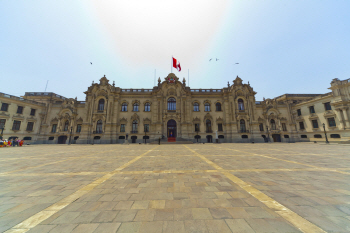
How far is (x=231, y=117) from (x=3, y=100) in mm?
49679

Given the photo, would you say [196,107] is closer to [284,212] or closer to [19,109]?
[284,212]

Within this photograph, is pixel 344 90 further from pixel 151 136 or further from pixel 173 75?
pixel 151 136

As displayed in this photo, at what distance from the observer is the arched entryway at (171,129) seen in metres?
28.8

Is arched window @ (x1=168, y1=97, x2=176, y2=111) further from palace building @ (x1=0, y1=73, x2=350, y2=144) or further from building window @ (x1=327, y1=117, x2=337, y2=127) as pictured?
building window @ (x1=327, y1=117, x2=337, y2=127)

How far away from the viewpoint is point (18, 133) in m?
27.2

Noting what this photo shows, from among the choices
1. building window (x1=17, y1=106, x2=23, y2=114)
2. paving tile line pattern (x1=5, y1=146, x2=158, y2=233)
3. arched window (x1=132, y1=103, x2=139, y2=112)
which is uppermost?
arched window (x1=132, y1=103, x2=139, y2=112)

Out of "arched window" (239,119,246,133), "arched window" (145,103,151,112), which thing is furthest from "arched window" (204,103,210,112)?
"arched window" (145,103,151,112)

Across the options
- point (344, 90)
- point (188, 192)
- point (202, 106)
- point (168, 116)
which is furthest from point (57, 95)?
point (344, 90)

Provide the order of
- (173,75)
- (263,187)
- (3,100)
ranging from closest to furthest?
(263,187) < (3,100) < (173,75)

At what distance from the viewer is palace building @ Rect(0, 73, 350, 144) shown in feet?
92.2

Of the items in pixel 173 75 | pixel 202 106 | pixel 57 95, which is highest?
pixel 173 75

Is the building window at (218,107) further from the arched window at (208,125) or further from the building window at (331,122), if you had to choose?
the building window at (331,122)

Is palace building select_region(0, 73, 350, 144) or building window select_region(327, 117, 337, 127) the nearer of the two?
building window select_region(327, 117, 337, 127)

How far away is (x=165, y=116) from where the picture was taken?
94.6ft
